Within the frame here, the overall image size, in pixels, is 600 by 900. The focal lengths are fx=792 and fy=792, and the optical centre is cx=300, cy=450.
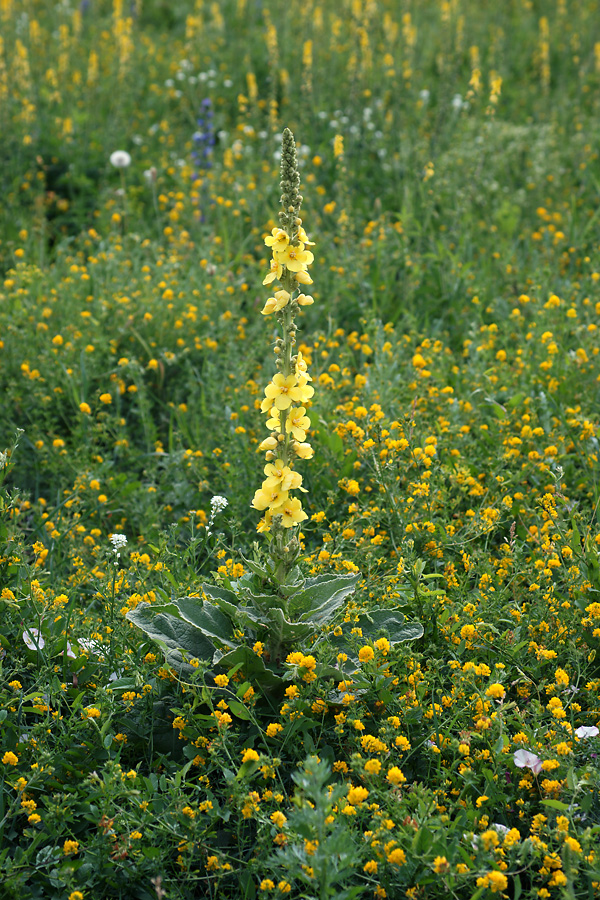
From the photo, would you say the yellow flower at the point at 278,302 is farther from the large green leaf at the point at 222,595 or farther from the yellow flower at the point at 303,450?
the large green leaf at the point at 222,595

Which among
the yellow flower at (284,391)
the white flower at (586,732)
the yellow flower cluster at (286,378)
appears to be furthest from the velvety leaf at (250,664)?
the white flower at (586,732)

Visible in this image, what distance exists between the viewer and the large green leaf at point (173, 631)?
7.68 ft

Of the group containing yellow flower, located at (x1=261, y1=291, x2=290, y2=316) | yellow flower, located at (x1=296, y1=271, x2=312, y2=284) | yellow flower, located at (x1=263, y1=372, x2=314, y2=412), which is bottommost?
yellow flower, located at (x1=263, y1=372, x2=314, y2=412)

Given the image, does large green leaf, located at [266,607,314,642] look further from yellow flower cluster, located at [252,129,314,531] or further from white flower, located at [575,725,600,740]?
white flower, located at [575,725,600,740]

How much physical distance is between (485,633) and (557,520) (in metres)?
0.64

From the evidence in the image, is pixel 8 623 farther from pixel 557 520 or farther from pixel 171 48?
pixel 171 48

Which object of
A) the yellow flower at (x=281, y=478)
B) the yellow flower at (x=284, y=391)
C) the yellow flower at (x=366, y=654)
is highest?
the yellow flower at (x=284, y=391)

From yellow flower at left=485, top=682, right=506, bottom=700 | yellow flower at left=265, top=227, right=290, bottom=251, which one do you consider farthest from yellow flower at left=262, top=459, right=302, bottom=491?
yellow flower at left=485, top=682, right=506, bottom=700

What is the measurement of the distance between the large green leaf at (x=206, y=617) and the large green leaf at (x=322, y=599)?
198 mm

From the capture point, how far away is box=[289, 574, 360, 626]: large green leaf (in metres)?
2.32

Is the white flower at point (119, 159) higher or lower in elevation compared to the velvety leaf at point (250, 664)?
higher

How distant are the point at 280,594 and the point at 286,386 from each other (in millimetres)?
604

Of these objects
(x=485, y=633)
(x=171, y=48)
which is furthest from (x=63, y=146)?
(x=485, y=633)

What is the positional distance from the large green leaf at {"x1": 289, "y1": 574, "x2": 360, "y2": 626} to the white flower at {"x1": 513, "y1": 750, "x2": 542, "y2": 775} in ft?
2.04
